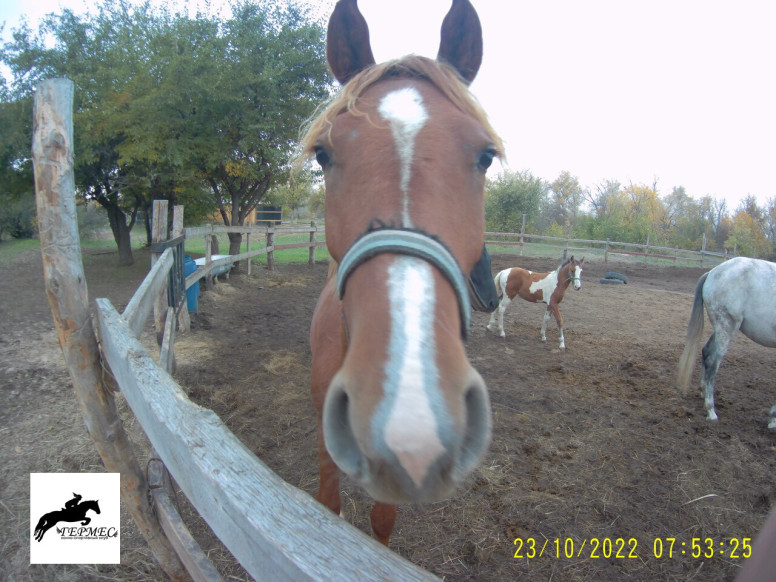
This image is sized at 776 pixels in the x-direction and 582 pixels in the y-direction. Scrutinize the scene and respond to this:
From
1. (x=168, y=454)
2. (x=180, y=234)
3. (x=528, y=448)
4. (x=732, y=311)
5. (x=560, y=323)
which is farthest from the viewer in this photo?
(x=560, y=323)

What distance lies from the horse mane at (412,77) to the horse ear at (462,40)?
0.23 m

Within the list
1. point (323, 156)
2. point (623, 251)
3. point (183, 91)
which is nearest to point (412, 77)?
point (323, 156)

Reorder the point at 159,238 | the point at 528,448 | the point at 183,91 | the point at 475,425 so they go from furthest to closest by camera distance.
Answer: the point at 183,91, the point at 159,238, the point at 528,448, the point at 475,425

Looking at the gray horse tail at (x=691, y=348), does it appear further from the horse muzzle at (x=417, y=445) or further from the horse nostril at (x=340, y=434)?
the horse nostril at (x=340, y=434)

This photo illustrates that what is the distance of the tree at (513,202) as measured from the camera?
83.0ft

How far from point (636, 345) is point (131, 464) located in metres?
7.87

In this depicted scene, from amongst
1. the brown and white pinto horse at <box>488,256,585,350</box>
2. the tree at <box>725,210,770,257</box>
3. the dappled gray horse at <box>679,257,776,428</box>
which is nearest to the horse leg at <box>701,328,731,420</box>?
the dappled gray horse at <box>679,257,776,428</box>

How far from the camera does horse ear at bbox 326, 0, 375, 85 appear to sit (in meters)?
1.75

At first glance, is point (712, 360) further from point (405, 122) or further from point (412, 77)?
point (405, 122)

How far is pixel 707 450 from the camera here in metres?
3.99

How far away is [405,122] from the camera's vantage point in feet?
4.40

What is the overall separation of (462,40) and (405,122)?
2.49 ft

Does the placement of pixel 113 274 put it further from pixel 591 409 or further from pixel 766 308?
pixel 766 308

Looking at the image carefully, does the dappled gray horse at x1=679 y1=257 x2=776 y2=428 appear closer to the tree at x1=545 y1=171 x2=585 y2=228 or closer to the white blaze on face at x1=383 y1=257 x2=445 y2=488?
the white blaze on face at x1=383 y1=257 x2=445 y2=488
